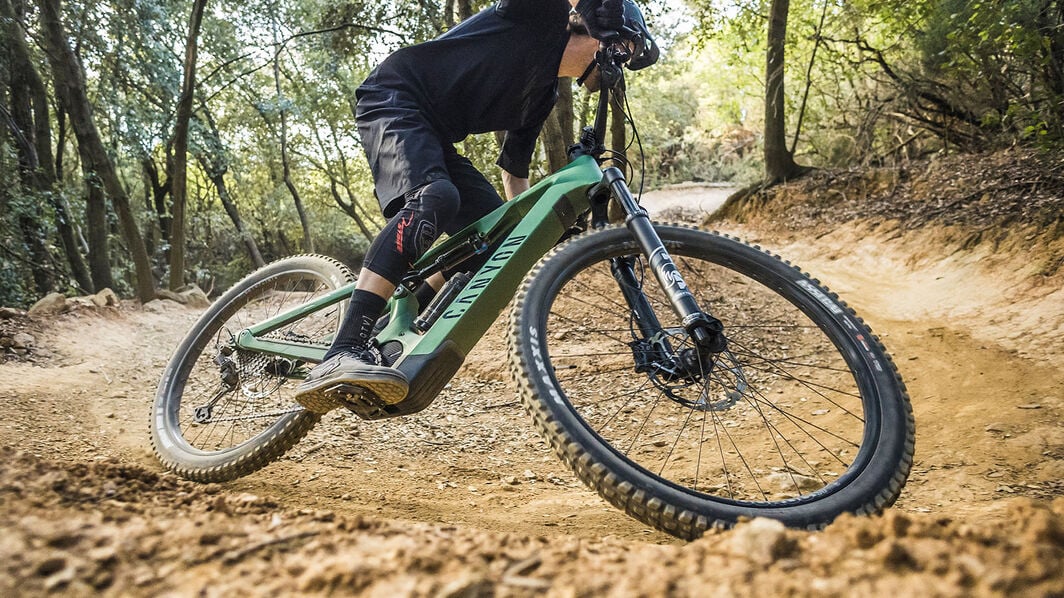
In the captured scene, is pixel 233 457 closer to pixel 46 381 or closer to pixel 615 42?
pixel 615 42

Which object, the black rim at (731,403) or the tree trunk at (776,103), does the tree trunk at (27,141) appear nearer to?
the black rim at (731,403)

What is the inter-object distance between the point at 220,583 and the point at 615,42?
2.17m

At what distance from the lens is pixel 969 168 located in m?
8.13

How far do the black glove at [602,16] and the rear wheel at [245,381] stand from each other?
5.76 ft

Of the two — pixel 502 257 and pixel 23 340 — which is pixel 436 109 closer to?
pixel 502 257

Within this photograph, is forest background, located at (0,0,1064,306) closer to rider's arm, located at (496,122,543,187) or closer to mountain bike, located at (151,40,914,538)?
rider's arm, located at (496,122,543,187)

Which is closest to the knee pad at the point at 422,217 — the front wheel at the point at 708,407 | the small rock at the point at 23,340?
the front wheel at the point at 708,407

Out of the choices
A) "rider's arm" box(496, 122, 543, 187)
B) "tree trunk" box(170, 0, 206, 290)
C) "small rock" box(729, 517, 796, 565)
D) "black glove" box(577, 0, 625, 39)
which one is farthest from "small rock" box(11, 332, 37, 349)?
"small rock" box(729, 517, 796, 565)

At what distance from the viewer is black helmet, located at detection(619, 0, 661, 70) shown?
7.55ft

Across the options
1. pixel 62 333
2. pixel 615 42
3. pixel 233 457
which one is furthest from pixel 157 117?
pixel 615 42

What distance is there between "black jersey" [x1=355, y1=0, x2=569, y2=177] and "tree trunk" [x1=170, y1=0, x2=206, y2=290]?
1090cm

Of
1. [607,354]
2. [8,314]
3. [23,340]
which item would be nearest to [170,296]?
[8,314]

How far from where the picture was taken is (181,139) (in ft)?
38.3

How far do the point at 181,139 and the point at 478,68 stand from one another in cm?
1160
